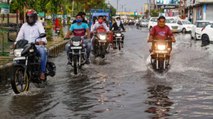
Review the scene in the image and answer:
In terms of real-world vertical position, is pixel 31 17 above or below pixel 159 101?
above

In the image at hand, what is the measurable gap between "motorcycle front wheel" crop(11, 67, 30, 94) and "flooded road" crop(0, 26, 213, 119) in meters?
0.18

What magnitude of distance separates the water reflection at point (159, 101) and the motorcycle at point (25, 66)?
8.58ft

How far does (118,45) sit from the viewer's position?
25.7 m

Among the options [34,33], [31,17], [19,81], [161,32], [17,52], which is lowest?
[19,81]

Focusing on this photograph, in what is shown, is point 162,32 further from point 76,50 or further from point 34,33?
point 34,33

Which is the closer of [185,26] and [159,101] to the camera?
[159,101]

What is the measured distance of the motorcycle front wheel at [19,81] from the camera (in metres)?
9.98

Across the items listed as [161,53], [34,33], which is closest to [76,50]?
[161,53]

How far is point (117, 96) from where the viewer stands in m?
10.1

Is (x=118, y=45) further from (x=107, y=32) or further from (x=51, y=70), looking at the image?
(x=51, y=70)

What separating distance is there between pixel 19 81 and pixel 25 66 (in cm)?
35

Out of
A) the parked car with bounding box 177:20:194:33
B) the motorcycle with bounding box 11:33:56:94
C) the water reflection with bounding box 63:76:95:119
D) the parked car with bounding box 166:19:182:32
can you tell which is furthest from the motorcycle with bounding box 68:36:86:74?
the parked car with bounding box 177:20:194:33

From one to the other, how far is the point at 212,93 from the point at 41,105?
377 cm

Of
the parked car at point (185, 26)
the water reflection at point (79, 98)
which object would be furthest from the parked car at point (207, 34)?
the water reflection at point (79, 98)
